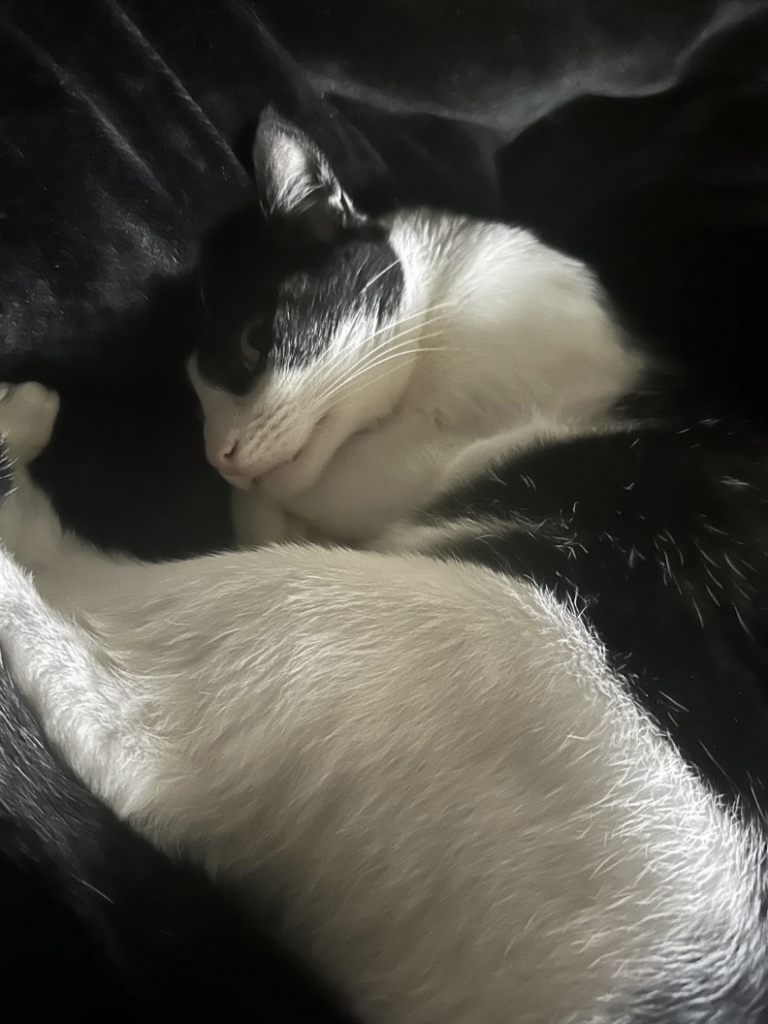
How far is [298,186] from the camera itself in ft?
3.43

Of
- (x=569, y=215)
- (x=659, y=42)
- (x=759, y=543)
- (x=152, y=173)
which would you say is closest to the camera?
(x=759, y=543)

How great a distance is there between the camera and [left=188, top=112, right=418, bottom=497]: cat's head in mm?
1017

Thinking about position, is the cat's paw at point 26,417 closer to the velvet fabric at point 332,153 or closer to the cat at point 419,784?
the velvet fabric at point 332,153

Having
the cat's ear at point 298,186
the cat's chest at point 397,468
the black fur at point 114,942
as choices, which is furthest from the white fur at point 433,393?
the black fur at point 114,942

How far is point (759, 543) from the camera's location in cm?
80

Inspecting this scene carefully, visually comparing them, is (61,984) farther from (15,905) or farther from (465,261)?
(465,261)

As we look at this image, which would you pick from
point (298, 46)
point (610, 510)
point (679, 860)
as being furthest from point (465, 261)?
point (679, 860)

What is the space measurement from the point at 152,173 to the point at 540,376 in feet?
1.70

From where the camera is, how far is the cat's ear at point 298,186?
0.97m

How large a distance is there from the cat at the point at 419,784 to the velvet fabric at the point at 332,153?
0.25m

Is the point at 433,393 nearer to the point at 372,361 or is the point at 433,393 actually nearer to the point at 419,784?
the point at 372,361

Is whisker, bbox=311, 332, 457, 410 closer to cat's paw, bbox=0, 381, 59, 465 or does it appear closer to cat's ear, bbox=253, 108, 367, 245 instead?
cat's ear, bbox=253, 108, 367, 245

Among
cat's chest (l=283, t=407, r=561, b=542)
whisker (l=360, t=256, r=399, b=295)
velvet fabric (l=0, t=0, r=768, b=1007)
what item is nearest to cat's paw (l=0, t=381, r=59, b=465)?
velvet fabric (l=0, t=0, r=768, b=1007)

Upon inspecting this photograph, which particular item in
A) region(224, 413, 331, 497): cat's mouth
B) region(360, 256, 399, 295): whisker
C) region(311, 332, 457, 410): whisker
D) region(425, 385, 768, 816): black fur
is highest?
region(360, 256, 399, 295): whisker
